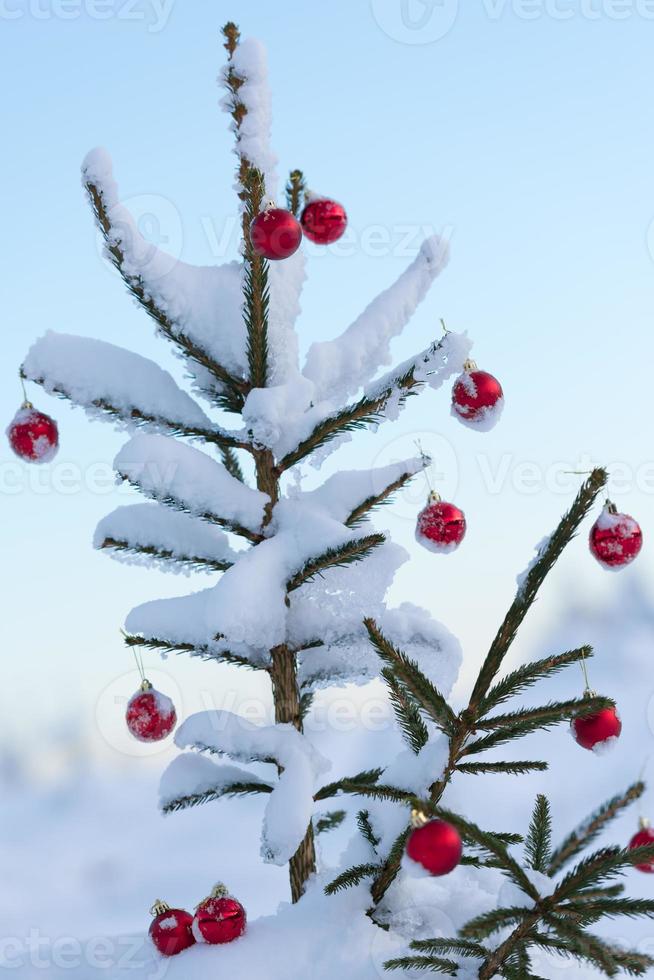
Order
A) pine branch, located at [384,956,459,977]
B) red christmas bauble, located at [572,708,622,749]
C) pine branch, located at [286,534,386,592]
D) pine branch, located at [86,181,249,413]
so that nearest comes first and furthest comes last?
pine branch, located at [384,956,459,977] < red christmas bauble, located at [572,708,622,749] < pine branch, located at [286,534,386,592] < pine branch, located at [86,181,249,413]

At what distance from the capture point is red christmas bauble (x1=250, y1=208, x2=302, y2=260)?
3090mm

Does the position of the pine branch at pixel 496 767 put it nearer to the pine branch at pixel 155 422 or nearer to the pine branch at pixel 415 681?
the pine branch at pixel 415 681

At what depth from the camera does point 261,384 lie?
3.65 meters

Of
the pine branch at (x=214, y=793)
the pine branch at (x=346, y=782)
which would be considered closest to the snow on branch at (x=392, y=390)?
the pine branch at (x=346, y=782)

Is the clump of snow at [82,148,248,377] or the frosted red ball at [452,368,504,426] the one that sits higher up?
the clump of snow at [82,148,248,377]

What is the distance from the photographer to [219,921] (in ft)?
10.1

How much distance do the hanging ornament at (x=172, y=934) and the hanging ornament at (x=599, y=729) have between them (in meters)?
1.74

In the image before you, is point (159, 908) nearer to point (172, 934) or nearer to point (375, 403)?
point (172, 934)

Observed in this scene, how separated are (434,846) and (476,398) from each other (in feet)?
5.84

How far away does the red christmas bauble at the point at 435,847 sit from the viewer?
1996 mm

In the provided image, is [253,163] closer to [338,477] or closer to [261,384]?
[261,384]

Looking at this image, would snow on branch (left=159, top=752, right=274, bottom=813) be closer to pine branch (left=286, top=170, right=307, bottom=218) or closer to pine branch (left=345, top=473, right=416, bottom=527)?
pine branch (left=345, top=473, right=416, bottom=527)

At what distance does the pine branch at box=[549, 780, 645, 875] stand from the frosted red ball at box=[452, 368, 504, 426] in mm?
1659

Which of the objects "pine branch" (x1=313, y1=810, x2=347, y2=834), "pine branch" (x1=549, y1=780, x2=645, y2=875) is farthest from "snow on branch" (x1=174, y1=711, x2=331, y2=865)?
"pine branch" (x1=549, y1=780, x2=645, y2=875)
